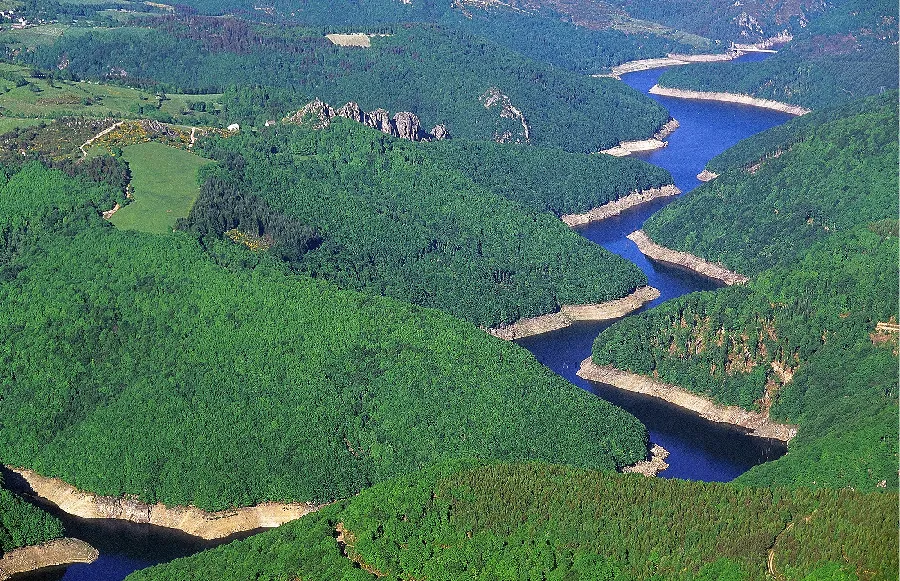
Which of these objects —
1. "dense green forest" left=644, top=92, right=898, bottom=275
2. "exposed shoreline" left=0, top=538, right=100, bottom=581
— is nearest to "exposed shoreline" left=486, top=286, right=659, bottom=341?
"dense green forest" left=644, top=92, right=898, bottom=275

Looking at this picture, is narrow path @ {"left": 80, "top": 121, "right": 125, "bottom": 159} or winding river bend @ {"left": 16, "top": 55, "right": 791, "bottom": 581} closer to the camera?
winding river bend @ {"left": 16, "top": 55, "right": 791, "bottom": 581}

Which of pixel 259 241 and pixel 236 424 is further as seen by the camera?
pixel 259 241

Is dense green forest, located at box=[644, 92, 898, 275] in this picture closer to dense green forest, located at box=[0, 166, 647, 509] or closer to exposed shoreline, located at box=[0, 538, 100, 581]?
A: dense green forest, located at box=[0, 166, 647, 509]

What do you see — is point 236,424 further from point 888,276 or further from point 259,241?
point 888,276

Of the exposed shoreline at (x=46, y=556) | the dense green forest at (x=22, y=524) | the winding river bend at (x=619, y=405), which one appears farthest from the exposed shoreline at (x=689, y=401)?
the dense green forest at (x=22, y=524)

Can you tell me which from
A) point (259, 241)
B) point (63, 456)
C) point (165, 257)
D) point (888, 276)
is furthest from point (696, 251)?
point (63, 456)
